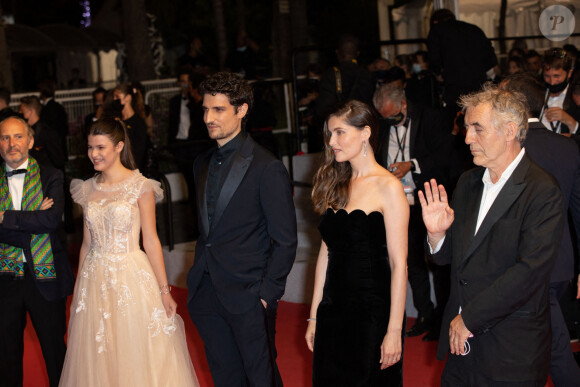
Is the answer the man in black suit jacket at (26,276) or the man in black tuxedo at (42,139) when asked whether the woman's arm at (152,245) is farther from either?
the man in black tuxedo at (42,139)

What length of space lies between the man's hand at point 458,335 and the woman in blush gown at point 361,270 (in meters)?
0.32

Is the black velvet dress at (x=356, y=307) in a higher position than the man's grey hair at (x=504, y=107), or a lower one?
lower

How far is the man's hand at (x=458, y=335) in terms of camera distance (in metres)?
3.15

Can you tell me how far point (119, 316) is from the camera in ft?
14.2

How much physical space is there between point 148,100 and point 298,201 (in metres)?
6.10

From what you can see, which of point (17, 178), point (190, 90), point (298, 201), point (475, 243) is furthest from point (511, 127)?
point (190, 90)

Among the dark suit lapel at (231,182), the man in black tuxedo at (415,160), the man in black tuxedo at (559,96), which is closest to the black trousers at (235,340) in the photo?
the dark suit lapel at (231,182)

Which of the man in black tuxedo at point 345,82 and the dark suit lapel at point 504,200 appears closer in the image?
the dark suit lapel at point 504,200

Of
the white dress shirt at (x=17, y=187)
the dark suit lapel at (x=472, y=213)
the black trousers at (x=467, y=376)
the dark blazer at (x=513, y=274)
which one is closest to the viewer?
the dark blazer at (x=513, y=274)

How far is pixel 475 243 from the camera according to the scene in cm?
322

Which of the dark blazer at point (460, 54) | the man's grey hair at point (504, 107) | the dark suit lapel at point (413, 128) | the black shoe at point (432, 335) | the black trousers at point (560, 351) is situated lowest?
the black shoe at point (432, 335)

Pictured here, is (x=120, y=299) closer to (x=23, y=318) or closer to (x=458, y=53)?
(x=23, y=318)

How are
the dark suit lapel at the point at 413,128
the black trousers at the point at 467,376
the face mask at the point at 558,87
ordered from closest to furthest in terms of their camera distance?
1. the black trousers at the point at 467,376
2. the dark suit lapel at the point at 413,128
3. the face mask at the point at 558,87

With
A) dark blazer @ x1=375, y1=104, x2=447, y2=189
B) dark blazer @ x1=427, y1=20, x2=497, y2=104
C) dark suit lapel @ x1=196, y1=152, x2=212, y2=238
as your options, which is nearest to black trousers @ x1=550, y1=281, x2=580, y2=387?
dark suit lapel @ x1=196, y1=152, x2=212, y2=238
